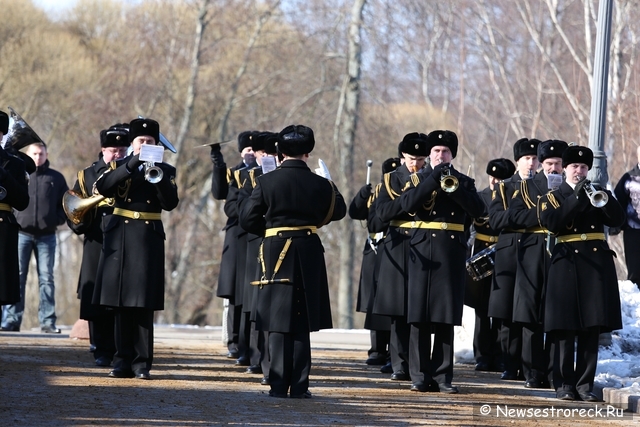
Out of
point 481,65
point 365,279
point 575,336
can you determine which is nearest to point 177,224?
point 481,65

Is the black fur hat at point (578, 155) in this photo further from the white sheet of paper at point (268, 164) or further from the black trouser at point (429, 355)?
the white sheet of paper at point (268, 164)

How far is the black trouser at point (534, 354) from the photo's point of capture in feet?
40.9

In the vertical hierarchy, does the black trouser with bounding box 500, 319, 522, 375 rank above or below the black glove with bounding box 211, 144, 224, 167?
below

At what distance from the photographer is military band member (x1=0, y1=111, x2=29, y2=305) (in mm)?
11203

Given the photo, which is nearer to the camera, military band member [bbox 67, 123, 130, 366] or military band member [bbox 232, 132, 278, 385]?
military band member [bbox 67, 123, 130, 366]

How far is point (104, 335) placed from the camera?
12.9 metres

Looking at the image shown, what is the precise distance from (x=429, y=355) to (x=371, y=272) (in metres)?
2.60

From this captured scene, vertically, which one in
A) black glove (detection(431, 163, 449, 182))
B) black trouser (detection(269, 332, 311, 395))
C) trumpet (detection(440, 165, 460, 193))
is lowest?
black trouser (detection(269, 332, 311, 395))

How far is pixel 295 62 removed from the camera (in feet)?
111

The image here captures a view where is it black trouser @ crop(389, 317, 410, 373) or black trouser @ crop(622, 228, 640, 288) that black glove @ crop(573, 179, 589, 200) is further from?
black trouser @ crop(622, 228, 640, 288)

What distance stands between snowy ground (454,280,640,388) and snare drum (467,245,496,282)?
4.38ft

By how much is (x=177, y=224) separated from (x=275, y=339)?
25.1 meters

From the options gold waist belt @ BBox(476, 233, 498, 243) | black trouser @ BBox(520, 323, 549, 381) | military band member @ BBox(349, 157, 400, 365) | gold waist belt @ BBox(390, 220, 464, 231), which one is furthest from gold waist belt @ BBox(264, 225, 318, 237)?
gold waist belt @ BBox(476, 233, 498, 243)

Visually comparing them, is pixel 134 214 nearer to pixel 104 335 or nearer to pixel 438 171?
pixel 104 335
